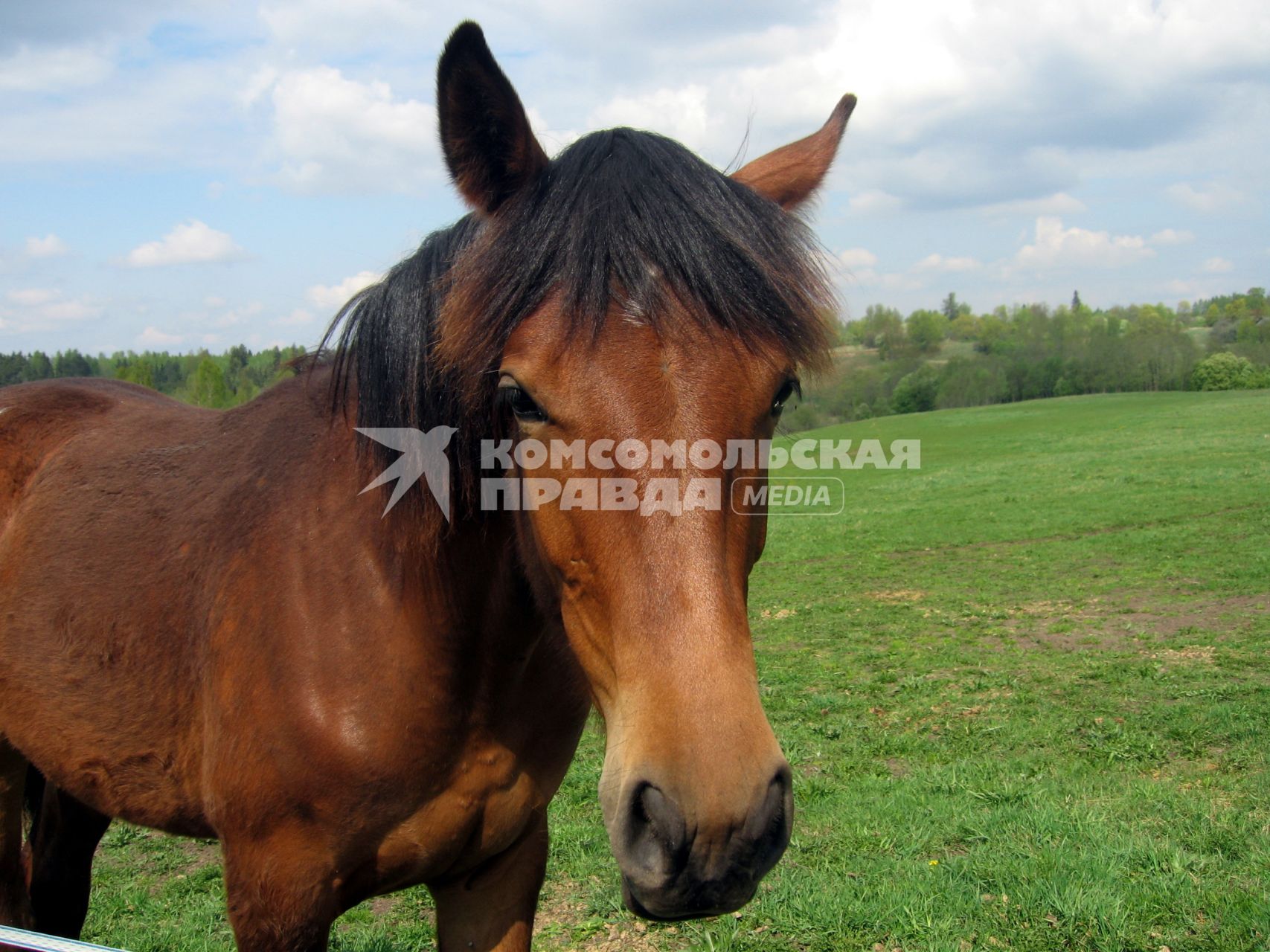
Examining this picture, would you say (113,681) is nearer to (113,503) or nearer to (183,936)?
(113,503)

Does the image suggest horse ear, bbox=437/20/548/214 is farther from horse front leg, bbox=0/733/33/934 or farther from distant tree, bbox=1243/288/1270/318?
distant tree, bbox=1243/288/1270/318

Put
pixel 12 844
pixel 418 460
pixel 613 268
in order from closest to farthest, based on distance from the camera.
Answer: pixel 613 268, pixel 418 460, pixel 12 844

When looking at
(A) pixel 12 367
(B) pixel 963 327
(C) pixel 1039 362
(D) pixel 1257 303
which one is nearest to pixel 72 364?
(A) pixel 12 367

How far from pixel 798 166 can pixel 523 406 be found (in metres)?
1.26

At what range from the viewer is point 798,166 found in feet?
8.38

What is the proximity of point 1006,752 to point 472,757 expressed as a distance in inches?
209

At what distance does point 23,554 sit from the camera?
3.08m

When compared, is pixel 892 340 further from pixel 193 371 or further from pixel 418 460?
pixel 418 460

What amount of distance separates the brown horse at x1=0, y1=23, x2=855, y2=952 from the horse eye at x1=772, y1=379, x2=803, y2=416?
5 centimetres

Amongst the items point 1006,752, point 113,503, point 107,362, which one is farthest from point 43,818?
point 107,362

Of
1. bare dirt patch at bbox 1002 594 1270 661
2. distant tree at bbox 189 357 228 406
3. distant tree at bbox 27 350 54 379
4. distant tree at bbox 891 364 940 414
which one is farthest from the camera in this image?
distant tree at bbox 891 364 940 414

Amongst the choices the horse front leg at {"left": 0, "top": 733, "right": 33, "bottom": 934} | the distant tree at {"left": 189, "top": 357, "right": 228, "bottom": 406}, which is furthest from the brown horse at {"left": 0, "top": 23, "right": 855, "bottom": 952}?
the distant tree at {"left": 189, "top": 357, "right": 228, "bottom": 406}

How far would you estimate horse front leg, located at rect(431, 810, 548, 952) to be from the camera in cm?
274

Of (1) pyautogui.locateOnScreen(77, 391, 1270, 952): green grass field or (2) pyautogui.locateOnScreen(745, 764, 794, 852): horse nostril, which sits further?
(1) pyautogui.locateOnScreen(77, 391, 1270, 952): green grass field
